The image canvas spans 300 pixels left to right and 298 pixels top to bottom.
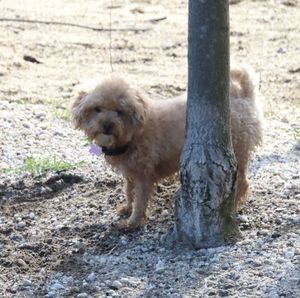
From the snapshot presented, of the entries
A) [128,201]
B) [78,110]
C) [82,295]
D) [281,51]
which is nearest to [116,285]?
[82,295]

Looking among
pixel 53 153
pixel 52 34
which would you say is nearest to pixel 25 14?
pixel 52 34

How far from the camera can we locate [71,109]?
6219 mm

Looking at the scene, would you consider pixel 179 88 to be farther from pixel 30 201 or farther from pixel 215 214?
pixel 215 214

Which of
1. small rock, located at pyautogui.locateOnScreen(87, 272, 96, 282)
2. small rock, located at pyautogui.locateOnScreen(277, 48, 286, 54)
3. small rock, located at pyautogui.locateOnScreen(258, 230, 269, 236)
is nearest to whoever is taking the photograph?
small rock, located at pyautogui.locateOnScreen(87, 272, 96, 282)

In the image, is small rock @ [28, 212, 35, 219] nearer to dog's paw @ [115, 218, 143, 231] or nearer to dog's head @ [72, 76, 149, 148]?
dog's paw @ [115, 218, 143, 231]

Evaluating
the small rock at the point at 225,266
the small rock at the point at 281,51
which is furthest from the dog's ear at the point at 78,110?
the small rock at the point at 281,51

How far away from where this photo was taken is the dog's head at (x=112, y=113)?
5.96 metres

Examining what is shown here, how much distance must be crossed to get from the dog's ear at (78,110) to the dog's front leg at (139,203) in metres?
0.57

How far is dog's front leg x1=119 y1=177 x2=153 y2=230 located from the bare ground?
0.26 feet

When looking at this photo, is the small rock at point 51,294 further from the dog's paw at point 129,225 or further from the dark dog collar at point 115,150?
the dark dog collar at point 115,150

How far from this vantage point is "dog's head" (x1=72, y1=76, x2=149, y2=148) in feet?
19.5

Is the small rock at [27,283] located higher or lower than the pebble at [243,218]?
lower

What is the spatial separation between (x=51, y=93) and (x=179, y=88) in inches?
54.8

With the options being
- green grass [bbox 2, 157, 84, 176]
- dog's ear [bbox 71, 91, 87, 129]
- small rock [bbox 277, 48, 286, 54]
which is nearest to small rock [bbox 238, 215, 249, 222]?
dog's ear [bbox 71, 91, 87, 129]
